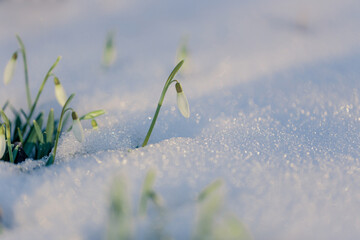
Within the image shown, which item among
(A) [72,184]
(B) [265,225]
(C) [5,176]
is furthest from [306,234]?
(C) [5,176]

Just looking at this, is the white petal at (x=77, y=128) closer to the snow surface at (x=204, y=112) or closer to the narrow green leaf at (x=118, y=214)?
the snow surface at (x=204, y=112)

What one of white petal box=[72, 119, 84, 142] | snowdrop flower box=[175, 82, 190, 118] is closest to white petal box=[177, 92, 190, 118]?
snowdrop flower box=[175, 82, 190, 118]

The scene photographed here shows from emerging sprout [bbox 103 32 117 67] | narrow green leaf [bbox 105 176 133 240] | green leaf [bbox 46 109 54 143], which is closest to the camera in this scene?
narrow green leaf [bbox 105 176 133 240]

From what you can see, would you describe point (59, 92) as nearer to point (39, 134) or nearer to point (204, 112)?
point (39, 134)

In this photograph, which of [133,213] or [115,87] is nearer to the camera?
[133,213]

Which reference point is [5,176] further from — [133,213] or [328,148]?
[328,148]

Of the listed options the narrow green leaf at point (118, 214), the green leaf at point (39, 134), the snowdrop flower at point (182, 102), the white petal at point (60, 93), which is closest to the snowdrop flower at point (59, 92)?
the white petal at point (60, 93)

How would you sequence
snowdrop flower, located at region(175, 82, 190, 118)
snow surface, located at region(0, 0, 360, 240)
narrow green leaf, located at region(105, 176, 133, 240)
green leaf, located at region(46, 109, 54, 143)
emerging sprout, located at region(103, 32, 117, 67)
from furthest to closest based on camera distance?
emerging sprout, located at region(103, 32, 117, 67), green leaf, located at region(46, 109, 54, 143), snowdrop flower, located at region(175, 82, 190, 118), snow surface, located at region(0, 0, 360, 240), narrow green leaf, located at region(105, 176, 133, 240)

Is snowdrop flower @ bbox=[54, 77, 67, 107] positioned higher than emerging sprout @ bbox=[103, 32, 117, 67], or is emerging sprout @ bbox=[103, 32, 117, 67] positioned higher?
snowdrop flower @ bbox=[54, 77, 67, 107]

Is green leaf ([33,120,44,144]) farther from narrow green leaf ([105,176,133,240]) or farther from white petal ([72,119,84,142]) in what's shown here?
narrow green leaf ([105,176,133,240])
